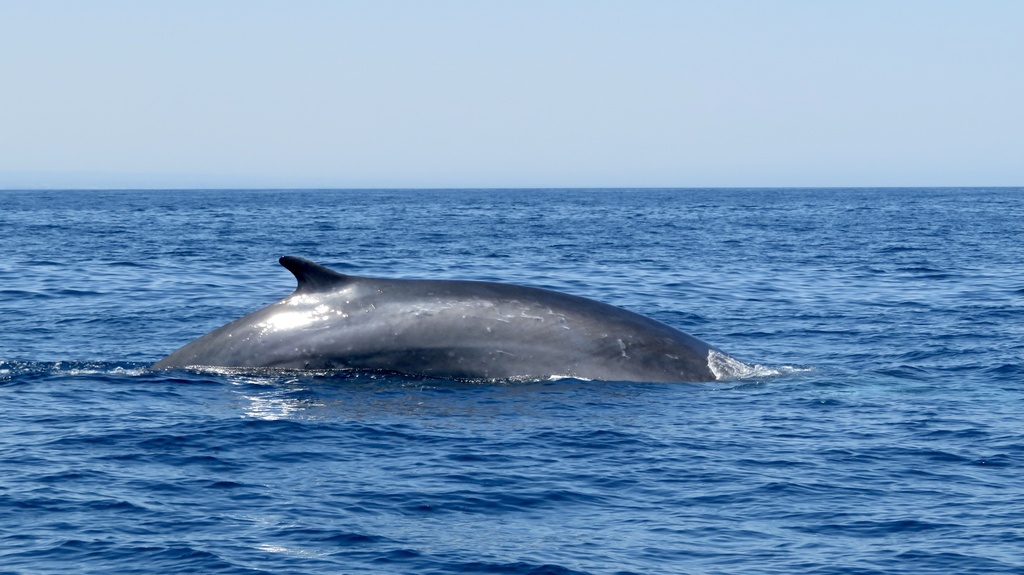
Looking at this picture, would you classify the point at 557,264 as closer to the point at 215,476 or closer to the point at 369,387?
the point at 369,387

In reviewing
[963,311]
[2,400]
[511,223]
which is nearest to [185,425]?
[2,400]

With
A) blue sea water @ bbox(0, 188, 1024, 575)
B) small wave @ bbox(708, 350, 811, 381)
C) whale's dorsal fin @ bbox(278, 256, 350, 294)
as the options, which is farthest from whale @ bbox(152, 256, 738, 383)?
small wave @ bbox(708, 350, 811, 381)

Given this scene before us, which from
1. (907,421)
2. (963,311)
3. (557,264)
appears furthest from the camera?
(557,264)

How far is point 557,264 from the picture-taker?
3753cm

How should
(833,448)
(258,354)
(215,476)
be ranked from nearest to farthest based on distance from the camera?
1. (215,476)
2. (833,448)
3. (258,354)

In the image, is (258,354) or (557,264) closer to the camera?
(258,354)

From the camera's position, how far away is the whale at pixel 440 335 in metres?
13.8

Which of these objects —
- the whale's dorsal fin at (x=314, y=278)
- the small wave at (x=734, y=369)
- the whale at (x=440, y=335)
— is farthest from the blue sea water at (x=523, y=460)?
the whale's dorsal fin at (x=314, y=278)

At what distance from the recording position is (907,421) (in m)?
12.9

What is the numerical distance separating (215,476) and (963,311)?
17818mm

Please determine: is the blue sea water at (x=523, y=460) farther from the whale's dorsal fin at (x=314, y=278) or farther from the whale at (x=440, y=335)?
the whale's dorsal fin at (x=314, y=278)

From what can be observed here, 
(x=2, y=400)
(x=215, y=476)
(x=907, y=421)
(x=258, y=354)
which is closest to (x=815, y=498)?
(x=907, y=421)

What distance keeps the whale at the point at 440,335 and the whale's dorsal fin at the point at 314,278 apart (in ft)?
0.04

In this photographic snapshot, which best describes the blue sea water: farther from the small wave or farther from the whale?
the whale
